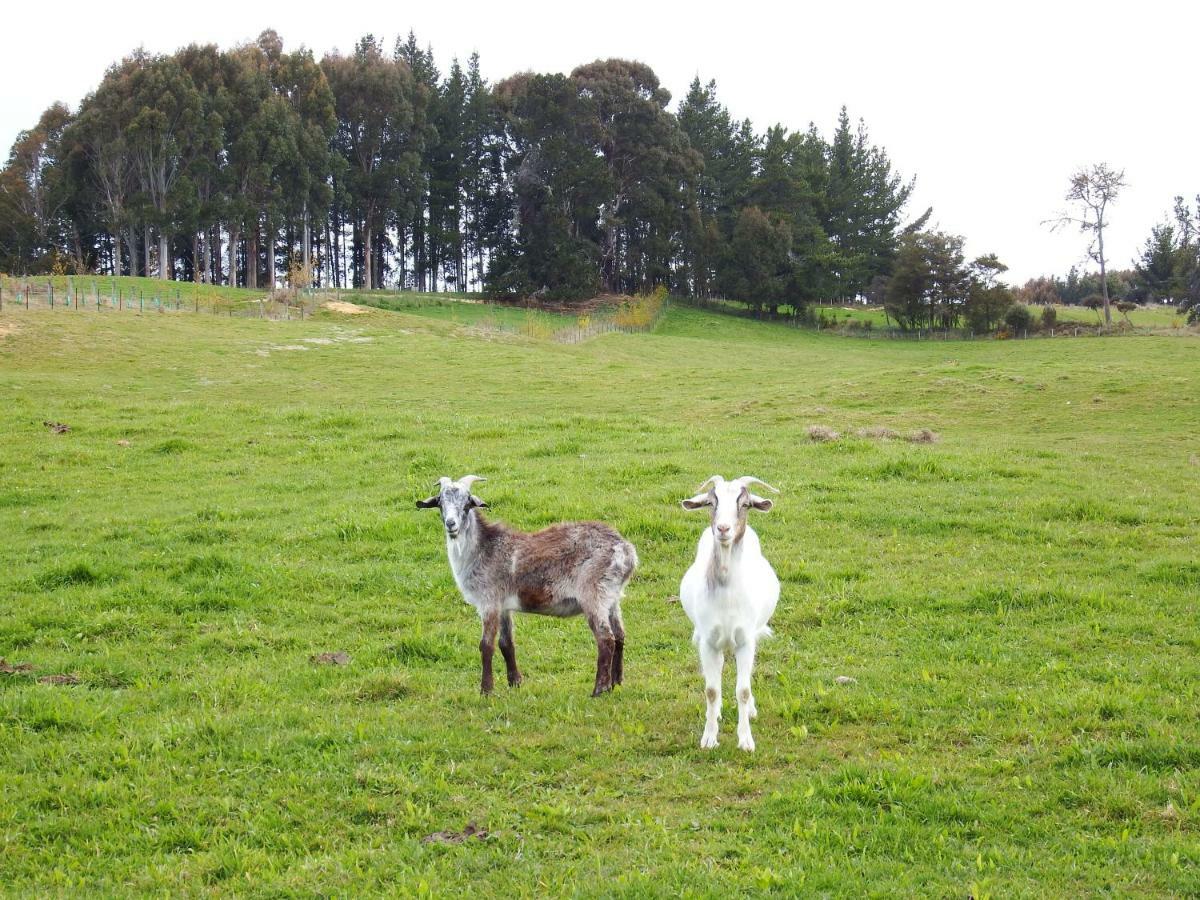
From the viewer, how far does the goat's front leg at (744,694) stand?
8.16m

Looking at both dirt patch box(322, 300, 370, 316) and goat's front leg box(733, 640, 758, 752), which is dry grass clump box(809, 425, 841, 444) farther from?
dirt patch box(322, 300, 370, 316)

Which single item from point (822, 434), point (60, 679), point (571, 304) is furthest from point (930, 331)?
point (60, 679)

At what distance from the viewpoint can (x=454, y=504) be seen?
9922 mm

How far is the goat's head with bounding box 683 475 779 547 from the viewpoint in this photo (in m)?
7.83

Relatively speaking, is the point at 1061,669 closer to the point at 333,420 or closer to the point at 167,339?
the point at 333,420

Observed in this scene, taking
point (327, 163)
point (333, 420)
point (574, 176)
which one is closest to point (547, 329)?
point (574, 176)

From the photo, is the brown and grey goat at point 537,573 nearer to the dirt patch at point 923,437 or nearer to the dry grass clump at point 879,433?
the dry grass clump at point 879,433

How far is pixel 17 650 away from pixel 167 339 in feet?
124

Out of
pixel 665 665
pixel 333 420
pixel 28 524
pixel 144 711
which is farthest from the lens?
pixel 333 420

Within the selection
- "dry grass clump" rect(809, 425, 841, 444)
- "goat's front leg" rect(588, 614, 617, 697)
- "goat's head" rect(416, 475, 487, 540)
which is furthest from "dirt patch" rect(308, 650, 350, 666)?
"dry grass clump" rect(809, 425, 841, 444)

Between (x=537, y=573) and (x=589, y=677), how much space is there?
1.28 metres

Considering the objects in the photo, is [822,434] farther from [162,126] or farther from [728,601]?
[162,126]

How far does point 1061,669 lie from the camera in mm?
9820

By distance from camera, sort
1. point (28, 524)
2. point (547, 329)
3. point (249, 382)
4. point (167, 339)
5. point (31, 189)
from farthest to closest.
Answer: point (31, 189)
point (547, 329)
point (167, 339)
point (249, 382)
point (28, 524)
